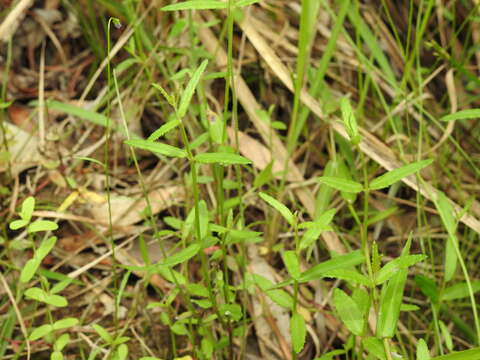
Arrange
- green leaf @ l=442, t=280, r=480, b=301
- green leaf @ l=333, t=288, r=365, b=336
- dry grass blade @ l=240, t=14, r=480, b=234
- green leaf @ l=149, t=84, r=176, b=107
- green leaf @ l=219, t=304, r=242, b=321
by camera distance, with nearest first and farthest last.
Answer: green leaf @ l=149, t=84, r=176, b=107, green leaf @ l=333, t=288, r=365, b=336, green leaf @ l=219, t=304, r=242, b=321, green leaf @ l=442, t=280, r=480, b=301, dry grass blade @ l=240, t=14, r=480, b=234

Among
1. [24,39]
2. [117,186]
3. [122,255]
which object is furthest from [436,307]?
[24,39]

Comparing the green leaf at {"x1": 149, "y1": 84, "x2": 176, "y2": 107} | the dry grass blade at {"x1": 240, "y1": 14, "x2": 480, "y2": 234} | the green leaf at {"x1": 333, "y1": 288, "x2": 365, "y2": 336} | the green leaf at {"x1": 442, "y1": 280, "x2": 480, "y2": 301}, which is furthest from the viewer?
the dry grass blade at {"x1": 240, "y1": 14, "x2": 480, "y2": 234}

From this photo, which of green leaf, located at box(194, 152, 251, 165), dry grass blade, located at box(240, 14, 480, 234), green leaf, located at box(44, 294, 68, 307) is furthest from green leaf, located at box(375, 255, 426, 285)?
green leaf, located at box(44, 294, 68, 307)

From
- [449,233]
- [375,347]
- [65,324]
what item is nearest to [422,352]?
[375,347]

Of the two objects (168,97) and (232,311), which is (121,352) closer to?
(232,311)

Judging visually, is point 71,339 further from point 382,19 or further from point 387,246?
point 382,19

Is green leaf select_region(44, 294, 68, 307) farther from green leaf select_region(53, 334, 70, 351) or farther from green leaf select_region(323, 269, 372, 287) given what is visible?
green leaf select_region(323, 269, 372, 287)

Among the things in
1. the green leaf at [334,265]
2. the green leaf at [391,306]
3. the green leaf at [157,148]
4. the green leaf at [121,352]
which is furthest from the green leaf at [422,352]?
the green leaf at [121,352]
